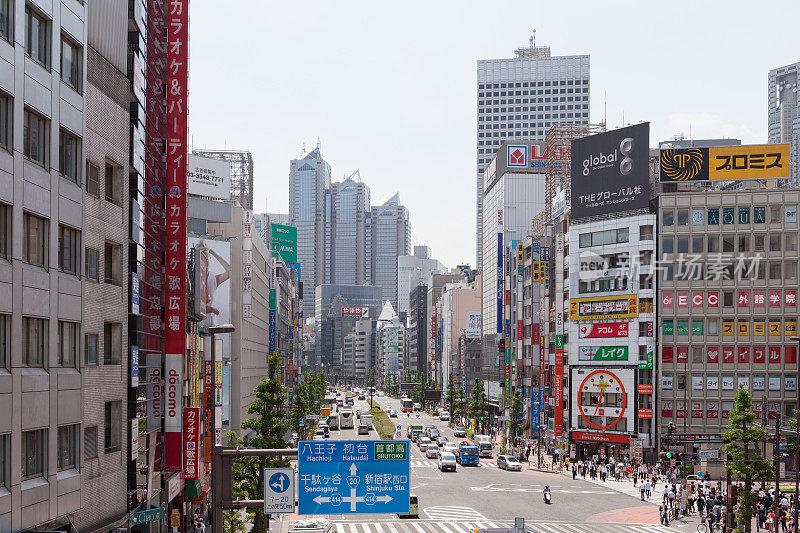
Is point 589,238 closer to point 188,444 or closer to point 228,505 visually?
point 188,444

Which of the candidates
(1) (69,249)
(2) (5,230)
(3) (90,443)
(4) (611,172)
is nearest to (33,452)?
(3) (90,443)

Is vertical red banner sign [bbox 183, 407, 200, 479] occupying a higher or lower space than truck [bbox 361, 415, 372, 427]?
higher

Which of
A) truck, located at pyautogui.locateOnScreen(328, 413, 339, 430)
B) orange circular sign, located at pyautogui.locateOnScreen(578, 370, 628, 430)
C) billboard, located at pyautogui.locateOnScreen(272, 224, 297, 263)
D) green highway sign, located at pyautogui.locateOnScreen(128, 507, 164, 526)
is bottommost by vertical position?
truck, located at pyautogui.locateOnScreen(328, 413, 339, 430)

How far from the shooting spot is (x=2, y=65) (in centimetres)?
2298

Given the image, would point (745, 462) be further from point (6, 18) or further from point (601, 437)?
point (601, 437)

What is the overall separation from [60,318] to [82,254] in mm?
2731

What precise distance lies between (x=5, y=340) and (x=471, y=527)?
34.0 meters

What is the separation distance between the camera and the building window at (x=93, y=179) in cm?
2959

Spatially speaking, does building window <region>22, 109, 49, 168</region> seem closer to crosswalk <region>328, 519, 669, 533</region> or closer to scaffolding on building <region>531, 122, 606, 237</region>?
crosswalk <region>328, 519, 669, 533</region>

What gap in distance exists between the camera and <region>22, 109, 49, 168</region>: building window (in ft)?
81.5

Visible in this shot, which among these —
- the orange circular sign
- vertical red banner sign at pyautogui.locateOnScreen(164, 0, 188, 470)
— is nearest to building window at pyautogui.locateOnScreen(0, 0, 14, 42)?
vertical red banner sign at pyautogui.locateOnScreen(164, 0, 188, 470)

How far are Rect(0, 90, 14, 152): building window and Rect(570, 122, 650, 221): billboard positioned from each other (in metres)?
81.3

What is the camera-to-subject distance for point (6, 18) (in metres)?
23.5

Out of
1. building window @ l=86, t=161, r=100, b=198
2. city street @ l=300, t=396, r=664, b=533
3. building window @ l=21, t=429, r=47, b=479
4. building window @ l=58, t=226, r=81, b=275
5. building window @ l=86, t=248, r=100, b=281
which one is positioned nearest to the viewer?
building window @ l=21, t=429, r=47, b=479
